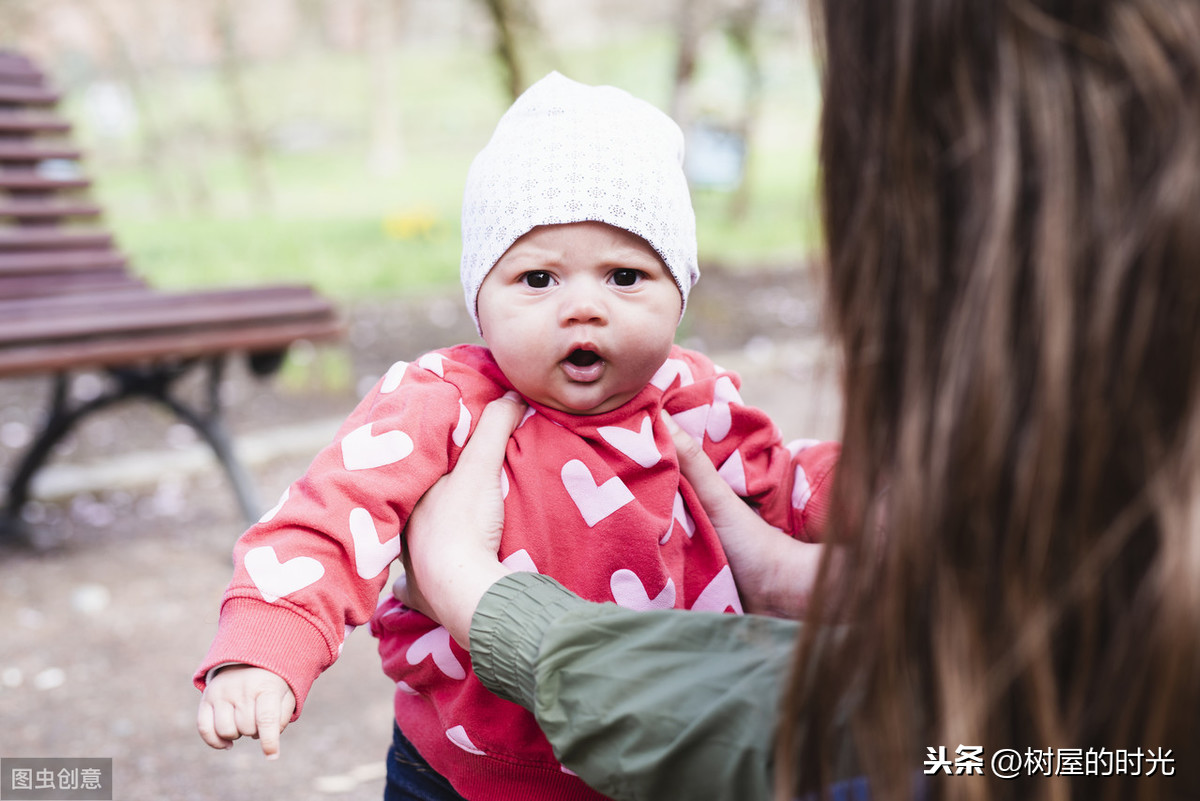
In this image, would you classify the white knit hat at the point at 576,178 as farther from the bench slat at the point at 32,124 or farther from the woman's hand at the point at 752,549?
the bench slat at the point at 32,124

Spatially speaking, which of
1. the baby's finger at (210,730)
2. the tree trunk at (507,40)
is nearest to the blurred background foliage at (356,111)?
the tree trunk at (507,40)

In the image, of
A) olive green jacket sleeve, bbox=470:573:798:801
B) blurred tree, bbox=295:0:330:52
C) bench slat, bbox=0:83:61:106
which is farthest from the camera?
blurred tree, bbox=295:0:330:52

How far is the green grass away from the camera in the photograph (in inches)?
301

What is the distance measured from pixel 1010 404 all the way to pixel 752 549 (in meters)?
0.81

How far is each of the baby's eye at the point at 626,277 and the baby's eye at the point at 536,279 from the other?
9 centimetres

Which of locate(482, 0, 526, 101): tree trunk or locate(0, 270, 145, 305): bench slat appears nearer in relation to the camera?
locate(0, 270, 145, 305): bench slat

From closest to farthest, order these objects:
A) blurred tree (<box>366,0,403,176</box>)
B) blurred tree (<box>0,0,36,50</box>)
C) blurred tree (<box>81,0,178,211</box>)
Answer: blurred tree (<box>0,0,36,50</box>)
blurred tree (<box>81,0,178,211</box>)
blurred tree (<box>366,0,403,176</box>)

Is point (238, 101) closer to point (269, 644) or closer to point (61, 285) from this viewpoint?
point (61, 285)

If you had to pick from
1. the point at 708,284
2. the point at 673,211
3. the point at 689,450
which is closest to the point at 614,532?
the point at 689,450

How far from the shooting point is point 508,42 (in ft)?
16.6

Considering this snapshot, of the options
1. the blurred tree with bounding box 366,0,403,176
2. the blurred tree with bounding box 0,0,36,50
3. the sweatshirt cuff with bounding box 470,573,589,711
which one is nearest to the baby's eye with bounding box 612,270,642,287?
the sweatshirt cuff with bounding box 470,573,589,711

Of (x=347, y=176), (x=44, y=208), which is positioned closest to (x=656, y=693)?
(x=44, y=208)

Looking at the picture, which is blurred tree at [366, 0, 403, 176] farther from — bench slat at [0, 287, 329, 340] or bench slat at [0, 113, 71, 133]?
bench slat at [0, 287, 329, 340]

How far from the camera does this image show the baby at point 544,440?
1.36 metres
